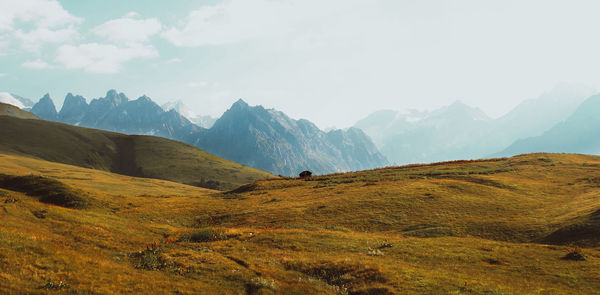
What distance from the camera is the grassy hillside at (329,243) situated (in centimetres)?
1638

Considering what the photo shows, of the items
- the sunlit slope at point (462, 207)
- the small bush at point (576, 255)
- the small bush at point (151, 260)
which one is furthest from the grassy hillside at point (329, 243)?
the small bush at point (576, 255)

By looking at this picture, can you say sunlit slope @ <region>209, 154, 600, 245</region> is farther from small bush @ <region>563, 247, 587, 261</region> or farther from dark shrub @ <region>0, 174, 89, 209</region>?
dark shrub @ <region>0, 174, 89, 209</region>

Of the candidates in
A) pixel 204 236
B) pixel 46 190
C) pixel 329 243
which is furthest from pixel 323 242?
pixel 46 190

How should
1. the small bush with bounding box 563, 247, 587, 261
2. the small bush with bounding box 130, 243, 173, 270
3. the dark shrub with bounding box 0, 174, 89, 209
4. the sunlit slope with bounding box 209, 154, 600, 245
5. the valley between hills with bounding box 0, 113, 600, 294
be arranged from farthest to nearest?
the dark shrub with bounding box 0, 174, 89, 209
the sunlit slope with bounding box 209, 154, 600, 245
the small bush with bounding box 563, 247, 587, 261
the small bush with bounding box 130, 243, 173, 270
the valley between hills with bounding box 0, 113, 600, 294

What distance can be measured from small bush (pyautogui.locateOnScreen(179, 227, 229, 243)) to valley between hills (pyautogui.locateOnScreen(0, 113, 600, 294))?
6.2 inches

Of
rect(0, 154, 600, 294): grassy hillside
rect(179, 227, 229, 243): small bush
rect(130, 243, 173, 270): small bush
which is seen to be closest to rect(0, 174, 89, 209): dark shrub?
rect(0, 154, 600, 294): grassy hillside

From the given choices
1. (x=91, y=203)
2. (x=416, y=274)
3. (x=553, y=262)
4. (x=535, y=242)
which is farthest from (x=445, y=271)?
(x=91, y=203)

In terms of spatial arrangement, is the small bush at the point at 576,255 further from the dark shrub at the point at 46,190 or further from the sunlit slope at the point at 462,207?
the dark shrub at the point at 46,190

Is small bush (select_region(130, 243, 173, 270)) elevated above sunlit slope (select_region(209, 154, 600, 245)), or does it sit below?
below

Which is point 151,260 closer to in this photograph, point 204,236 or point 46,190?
point 204,236

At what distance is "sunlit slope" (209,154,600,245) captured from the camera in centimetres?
3133

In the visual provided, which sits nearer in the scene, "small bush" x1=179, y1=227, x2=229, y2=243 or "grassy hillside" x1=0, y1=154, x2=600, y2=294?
"grassy hillside" x1=0, y1=154, x2=600, y2=294

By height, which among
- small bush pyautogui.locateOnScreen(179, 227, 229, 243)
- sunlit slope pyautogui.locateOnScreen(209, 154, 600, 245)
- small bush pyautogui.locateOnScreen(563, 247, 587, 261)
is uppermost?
sunlit slope pyautogui.locateOnScreen(209, 154, 600, 245)

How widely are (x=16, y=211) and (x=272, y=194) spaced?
39584mm
